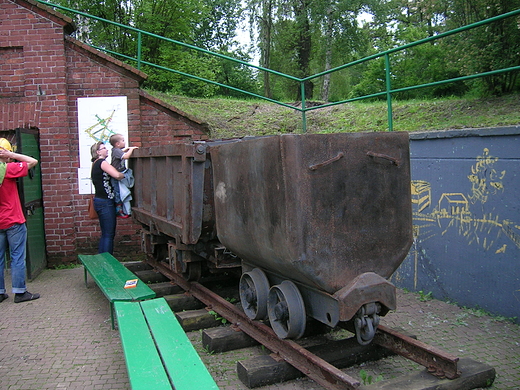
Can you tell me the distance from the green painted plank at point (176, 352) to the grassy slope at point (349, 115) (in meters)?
4.75

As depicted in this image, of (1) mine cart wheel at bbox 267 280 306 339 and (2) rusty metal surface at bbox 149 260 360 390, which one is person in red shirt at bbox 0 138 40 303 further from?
(1) mine cart wheel at bbox 267 280 306 339

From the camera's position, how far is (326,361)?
13.2 feet

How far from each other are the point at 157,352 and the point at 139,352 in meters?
0.15

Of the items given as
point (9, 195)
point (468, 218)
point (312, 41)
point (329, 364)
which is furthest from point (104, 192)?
point (312, 41)

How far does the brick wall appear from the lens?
839 cm

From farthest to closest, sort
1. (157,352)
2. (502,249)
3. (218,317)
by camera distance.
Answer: (218,317)
(502,249)
(157,352)

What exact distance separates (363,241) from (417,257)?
113 inches

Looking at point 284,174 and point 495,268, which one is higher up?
point 284,174

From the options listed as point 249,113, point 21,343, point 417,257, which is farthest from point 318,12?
point 21,343

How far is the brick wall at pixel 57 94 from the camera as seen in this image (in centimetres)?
839

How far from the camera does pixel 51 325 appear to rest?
5668 mm

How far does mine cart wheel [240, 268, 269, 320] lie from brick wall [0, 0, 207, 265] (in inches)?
182

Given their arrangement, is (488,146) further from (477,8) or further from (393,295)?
(477,8)

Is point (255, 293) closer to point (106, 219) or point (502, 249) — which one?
point (502, 249)
